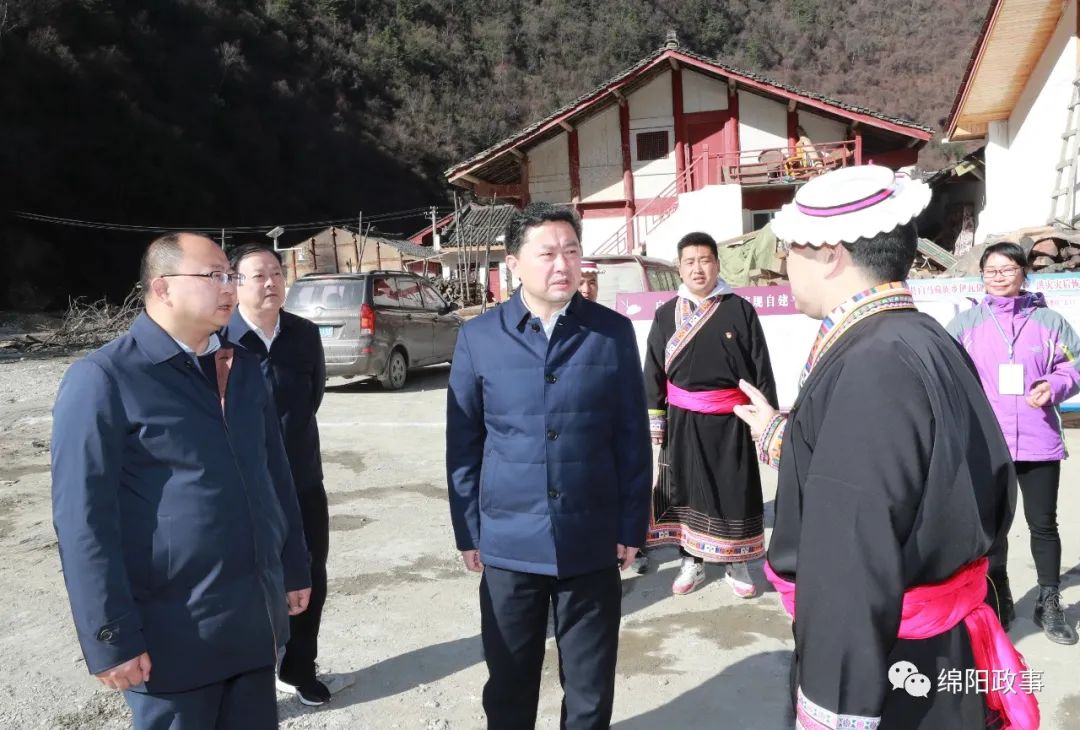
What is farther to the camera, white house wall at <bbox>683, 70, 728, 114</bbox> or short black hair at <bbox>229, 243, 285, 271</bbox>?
white house wall at <bbox>683, 70, 728, 114</bbox>

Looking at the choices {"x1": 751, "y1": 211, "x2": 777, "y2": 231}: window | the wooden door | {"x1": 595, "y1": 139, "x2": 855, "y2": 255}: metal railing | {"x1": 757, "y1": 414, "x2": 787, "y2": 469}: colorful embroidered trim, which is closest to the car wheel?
{"x1": 757, "y1": 414, "x2": 787, "y2": 469}: colorful embroidered trim

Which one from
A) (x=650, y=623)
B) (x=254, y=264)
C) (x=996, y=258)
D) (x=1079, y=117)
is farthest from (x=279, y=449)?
(x=1079, y=117)

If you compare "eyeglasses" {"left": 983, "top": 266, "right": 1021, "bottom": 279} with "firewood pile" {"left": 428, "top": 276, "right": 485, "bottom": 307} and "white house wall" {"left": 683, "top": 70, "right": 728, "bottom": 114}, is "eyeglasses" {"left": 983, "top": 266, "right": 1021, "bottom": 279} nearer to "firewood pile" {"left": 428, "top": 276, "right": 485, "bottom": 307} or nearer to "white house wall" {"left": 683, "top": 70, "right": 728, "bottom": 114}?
"white house wall" {"left": 683, "top": 70, "right": 728, "bottom": 114}

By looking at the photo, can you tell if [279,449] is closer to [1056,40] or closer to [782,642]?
[782,642]

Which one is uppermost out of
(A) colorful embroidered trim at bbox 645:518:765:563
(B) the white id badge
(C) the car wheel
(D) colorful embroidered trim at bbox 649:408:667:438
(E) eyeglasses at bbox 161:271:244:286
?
(E) eyeglasses at bbox 161:271:244:286

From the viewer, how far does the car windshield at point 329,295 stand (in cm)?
1100

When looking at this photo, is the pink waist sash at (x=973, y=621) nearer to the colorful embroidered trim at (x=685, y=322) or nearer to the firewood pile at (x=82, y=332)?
the colorful embroidered trim at (x=685, y=322)

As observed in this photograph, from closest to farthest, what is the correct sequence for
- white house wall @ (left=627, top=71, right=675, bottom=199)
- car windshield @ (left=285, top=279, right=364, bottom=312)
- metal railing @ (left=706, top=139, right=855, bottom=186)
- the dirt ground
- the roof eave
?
the dirt ground
car windshield @ (left=285, top=279, right=364, bottom=312)
the roof eave
metal railing @ (left=706, top=139, right=855, bottom=186)
white house wall @ (left=627, top=71, right=675, bottom=199)

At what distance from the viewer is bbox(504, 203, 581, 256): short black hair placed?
2541 mm

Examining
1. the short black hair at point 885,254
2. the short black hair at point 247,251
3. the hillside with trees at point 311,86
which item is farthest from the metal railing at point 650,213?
the hillside with trees at point 311,86

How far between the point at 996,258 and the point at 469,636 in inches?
118

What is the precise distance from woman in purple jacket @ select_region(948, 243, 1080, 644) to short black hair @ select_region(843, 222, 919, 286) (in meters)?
2.33

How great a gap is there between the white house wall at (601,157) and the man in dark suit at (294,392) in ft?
67.5

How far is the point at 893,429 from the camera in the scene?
150cm
